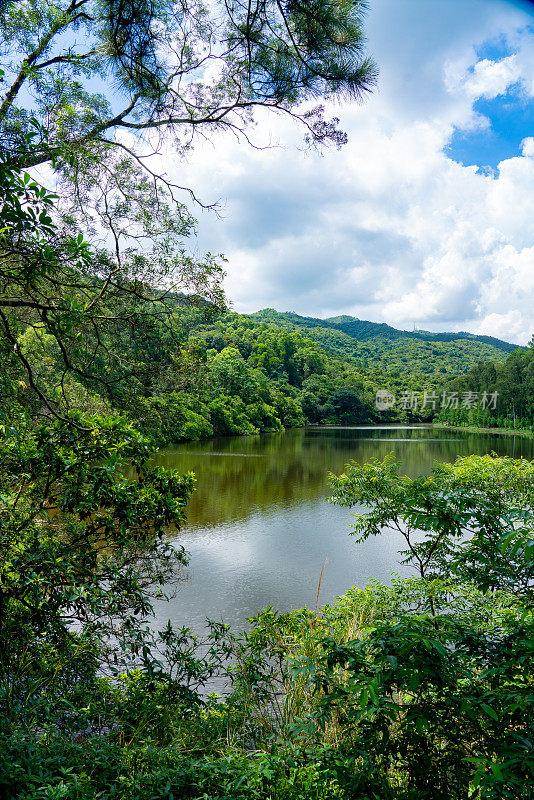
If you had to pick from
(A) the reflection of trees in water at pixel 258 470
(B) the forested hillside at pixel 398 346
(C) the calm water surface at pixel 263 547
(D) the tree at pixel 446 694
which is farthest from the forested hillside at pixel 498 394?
(D) the tree at pixel 446 694

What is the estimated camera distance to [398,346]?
123 meters

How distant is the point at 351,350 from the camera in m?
118

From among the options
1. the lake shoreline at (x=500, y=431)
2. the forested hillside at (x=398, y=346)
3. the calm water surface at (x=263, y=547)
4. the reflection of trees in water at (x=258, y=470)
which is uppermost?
the forested hillside at (x=398, y=346)

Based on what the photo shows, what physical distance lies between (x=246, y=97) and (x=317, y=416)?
65.2 m

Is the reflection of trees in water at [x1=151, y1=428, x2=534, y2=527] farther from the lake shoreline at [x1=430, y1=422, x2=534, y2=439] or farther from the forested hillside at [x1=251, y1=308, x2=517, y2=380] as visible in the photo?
the forested hillside at [x1=251, y1=308, x2=517, y2=380]

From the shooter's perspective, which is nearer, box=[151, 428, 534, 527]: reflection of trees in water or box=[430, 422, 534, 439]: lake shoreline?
box=[151, 428, 534, 527]: reflection of trees in water

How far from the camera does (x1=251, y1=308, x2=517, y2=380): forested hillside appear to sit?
334 ft

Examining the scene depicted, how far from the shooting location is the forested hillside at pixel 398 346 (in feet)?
334

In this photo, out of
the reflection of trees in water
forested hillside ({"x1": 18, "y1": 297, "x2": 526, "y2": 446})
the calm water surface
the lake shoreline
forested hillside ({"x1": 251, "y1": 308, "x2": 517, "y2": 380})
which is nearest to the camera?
forested hillside ({"x1": 18, "y1": 297, "x2": 526, "y2": 446})

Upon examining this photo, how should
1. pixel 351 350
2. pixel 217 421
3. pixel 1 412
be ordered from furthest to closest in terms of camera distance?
1. pixel 351 350
2. pixel 217 421
3. pixel 1 412

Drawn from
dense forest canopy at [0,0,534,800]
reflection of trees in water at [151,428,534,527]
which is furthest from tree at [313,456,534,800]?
reflection of trees in water at [151,428,534,527]

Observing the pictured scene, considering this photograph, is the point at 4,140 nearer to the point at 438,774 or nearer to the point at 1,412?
the point at 1,412

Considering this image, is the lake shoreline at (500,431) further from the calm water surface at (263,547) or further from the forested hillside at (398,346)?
the calm water surface at (263,547)

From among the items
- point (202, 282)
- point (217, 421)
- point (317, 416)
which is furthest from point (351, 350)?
point (202, 282)
